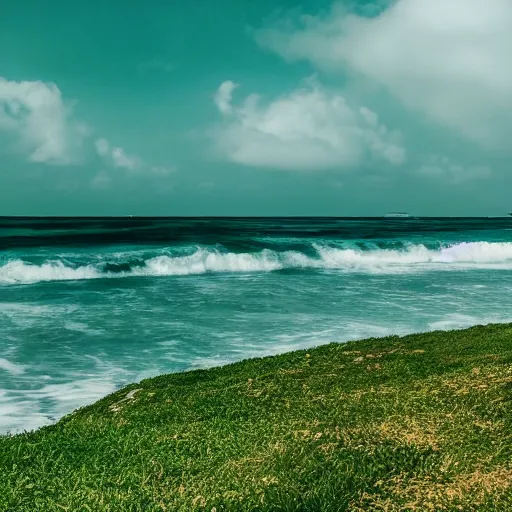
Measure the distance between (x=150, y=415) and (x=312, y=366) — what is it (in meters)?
3.37

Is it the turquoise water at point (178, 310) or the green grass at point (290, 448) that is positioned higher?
the green grass at point (290, 448)

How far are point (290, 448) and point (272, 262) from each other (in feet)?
128

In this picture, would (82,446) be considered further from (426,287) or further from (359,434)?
(426,287)

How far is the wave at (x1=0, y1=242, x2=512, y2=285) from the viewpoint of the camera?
36.4 meters

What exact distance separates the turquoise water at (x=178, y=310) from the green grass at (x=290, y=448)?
315 cm

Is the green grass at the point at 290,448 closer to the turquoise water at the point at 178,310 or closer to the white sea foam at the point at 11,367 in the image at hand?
the turquoise water at the point at 178,310

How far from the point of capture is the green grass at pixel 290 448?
476 centimetres

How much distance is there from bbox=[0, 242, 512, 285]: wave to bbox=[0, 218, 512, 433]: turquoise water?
180 mm

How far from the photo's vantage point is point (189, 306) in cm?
2198

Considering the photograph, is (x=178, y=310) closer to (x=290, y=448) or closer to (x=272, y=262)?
(x=290, y=448)

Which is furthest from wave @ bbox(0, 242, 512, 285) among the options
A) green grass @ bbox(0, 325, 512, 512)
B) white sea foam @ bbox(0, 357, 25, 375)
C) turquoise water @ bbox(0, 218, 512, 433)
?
green grass @ bbox(0, 325, 512, 512)

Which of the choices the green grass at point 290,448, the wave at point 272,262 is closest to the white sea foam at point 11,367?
the green grass at point 290,448

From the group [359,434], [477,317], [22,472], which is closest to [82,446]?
[22,472]

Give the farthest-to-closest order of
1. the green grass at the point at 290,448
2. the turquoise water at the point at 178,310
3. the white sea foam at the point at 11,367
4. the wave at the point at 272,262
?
the wave at the point at 272,262 → the turquoise water at the point at 178,310 → the white sea foam at the point at 11,367 → the green grass at the point at 290,448
